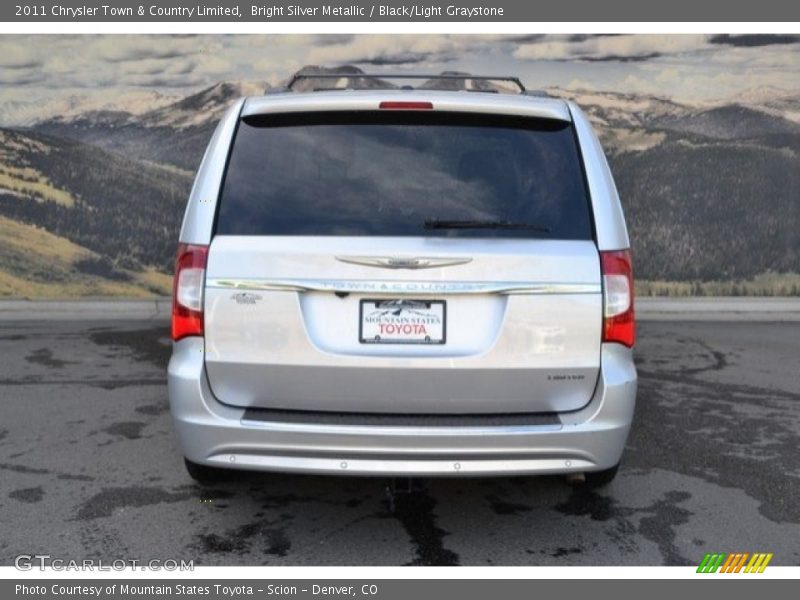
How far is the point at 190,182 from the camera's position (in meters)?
11.2

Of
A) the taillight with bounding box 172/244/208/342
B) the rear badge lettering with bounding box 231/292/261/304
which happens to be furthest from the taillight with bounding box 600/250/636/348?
the taillight with bounding box 172/244/208/342

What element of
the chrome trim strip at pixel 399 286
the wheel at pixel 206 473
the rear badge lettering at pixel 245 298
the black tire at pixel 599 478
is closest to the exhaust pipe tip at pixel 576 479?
the black tire at pixel 599 478

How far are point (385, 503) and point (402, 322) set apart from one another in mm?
1300

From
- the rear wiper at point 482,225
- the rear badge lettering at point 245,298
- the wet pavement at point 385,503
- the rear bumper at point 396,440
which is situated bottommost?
the wet pavement at point 385,503

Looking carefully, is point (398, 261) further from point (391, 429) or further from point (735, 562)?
point (735, 562)

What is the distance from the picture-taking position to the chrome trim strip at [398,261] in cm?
371

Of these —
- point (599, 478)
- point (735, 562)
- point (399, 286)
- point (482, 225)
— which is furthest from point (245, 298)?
point (735, 562)

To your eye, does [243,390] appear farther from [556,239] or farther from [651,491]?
[651,491]

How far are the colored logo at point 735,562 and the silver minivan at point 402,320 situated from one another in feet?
2.11

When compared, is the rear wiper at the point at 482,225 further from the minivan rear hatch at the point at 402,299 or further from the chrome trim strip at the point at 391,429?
the chrome trim strip at the point at 391,429

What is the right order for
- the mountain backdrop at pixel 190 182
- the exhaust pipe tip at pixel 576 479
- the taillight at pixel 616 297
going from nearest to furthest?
the taillight at pixel 616 297, the exhaust pipe tip at pixel 576 479, the mountain backdrop at pixel 190 182

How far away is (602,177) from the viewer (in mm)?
4016

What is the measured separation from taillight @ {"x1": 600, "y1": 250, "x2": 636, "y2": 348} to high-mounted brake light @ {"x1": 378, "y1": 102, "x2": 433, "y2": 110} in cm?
96

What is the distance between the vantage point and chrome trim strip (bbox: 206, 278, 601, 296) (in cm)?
371
